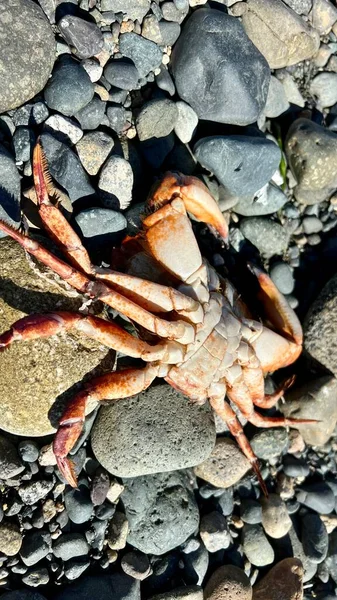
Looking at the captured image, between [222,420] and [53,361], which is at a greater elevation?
[53,361]

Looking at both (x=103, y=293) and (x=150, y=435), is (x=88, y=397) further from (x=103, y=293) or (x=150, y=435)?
(x=103, y=293)

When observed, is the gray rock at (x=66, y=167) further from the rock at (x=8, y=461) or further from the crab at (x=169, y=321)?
the rock at (x=8, y=461)

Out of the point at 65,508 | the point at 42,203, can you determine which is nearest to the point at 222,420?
the point at 65,508

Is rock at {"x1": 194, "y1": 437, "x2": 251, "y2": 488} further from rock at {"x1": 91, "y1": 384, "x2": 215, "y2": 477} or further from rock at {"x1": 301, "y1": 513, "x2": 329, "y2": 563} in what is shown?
rock at {"x1": 301, "y1": 513, "x2": 329, "y2": 563}

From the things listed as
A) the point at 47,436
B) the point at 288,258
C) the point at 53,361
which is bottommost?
the point at 47,436

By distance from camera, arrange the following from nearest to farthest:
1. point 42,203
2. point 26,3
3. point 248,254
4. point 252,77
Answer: point 42,203 < point 26,3 < point 252,77 < point 248,254

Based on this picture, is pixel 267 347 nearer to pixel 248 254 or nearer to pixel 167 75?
pixel 248 254
